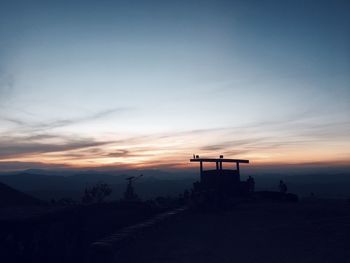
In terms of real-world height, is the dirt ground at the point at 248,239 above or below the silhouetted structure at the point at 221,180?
below

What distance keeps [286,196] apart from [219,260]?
→ 1880cm

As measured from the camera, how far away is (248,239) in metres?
15.0

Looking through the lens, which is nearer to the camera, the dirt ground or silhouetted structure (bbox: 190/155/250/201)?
the dirt ground

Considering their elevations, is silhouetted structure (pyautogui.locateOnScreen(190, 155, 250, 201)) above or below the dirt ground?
above

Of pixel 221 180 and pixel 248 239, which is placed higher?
pixel 221 180

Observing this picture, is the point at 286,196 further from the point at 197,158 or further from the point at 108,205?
the point at 108,205

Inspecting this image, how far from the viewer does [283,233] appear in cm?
1574

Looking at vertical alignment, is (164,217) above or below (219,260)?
above

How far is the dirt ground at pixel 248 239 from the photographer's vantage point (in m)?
12.2

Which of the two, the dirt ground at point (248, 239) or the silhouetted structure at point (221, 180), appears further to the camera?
the silhouetted structure at point (221, 180)

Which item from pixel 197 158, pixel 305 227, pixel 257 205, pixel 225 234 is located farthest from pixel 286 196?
pixel 225 234

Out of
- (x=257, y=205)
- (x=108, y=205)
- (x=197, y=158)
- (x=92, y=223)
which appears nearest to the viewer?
(x=92, y=223)

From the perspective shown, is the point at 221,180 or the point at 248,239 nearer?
the point at 248,239

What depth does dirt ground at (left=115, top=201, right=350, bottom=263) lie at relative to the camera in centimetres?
1217
